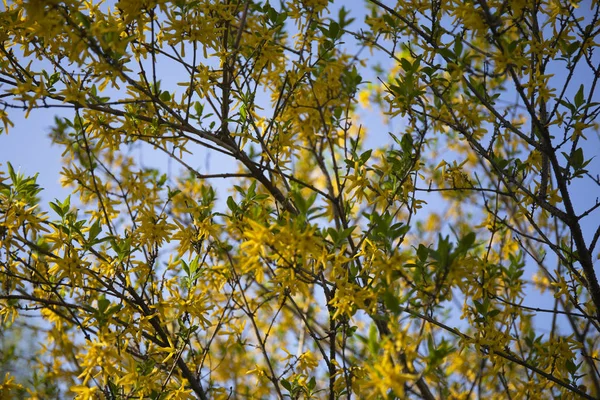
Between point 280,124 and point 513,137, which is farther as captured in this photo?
point 513,137

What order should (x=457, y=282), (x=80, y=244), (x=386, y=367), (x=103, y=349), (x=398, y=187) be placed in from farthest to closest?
(x=80, y=244), (x=398, y=187), (x=103, y=349), (x=457, y=282), (x=386, y=367)

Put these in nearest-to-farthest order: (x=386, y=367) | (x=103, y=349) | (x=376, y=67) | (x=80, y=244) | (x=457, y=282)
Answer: (x=386, y=367), (x=457, y=282), (x=103, y=349), (x=80, y=244), (x=376, y=67)

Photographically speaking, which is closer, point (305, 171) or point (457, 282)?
point (457, 282)

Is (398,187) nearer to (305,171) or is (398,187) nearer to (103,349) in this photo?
(103,349)

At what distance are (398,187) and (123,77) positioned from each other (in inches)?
49.3

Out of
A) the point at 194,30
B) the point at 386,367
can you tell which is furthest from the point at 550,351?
the point at 194,30

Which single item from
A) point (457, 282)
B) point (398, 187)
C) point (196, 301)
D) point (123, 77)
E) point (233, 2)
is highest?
point (233, 2)

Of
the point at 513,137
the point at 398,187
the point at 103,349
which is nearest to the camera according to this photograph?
the point at 103,349

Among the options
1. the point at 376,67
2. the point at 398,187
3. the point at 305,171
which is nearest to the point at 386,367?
the point at 398,187

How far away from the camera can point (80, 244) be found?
264 cm

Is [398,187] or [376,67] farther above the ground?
[376,67]

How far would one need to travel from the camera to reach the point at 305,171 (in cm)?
549

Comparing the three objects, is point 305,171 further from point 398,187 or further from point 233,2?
point 398,187

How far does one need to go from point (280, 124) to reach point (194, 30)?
28.9 inches
